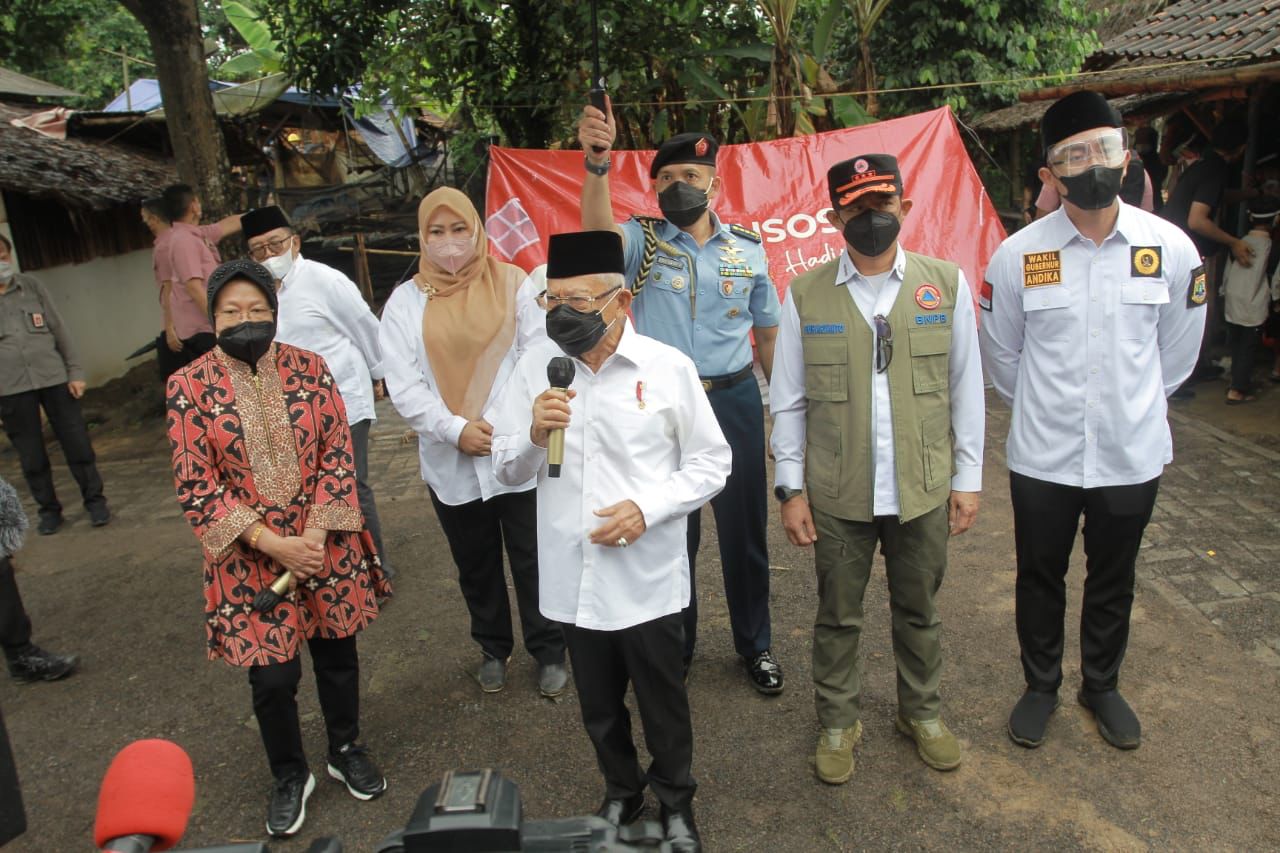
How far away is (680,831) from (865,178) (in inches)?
83.3

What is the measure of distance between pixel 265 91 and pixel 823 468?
45.4 feet

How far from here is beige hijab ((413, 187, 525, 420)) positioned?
3.80 m

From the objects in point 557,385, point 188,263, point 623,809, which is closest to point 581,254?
point 557,385

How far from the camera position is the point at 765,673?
12.7 feet

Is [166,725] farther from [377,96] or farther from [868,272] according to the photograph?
[377,96]

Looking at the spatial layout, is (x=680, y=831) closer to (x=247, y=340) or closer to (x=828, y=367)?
(x=828, y=367)

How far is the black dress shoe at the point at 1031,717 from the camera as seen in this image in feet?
11.2

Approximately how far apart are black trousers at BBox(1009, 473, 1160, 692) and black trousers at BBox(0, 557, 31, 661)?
4.27 metres

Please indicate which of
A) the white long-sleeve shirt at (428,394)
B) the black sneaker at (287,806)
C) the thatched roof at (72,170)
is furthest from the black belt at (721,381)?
the thatched roof at (72,170)

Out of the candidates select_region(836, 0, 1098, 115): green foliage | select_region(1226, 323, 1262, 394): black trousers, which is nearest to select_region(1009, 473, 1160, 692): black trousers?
select_region(1226, 323, 1262, 394): black trousers

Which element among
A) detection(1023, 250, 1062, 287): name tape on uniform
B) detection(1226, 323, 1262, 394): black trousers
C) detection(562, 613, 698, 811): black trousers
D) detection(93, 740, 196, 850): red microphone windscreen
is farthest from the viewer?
detection(1226, 323, 1262, 394): black trousers

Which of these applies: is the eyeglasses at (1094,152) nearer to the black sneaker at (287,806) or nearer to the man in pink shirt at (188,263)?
the black sneaker at (287,806)

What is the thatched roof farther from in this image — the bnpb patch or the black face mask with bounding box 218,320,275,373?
the bnpb patch

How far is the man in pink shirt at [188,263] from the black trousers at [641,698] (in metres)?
5.22
